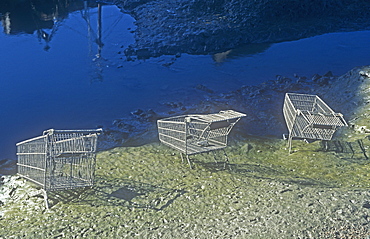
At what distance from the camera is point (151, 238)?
6648mm

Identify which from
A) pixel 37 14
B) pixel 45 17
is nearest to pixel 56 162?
pixel 45 17

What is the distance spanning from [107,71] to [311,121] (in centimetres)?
705

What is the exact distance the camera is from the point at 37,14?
62.8 ft

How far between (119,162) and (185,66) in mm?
6399

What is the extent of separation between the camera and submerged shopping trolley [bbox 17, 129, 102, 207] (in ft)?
25.7

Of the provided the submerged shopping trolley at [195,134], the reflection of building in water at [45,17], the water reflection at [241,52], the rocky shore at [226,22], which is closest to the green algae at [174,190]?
the submerged shopping trolley at [195,134]

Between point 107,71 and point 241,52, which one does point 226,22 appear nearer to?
point 241,52

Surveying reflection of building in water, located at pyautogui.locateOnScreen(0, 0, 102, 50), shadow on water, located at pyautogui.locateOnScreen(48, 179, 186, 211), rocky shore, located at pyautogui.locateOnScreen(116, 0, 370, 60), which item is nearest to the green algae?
shadow on water, located at pyautogui.locateOnScreen(48, 179, 186, 211)

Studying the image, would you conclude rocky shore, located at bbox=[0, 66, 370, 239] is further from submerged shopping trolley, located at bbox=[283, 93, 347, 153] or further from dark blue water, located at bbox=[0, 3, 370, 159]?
dark blue water, located at bbox=[0, 3, 370, 159]

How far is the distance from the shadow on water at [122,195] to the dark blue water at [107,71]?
2.84 m

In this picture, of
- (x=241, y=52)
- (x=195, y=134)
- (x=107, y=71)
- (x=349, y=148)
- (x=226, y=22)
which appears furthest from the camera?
(x=226, y=22)

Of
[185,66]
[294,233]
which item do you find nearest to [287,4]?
[185,66]

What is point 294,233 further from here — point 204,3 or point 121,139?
point 204,3

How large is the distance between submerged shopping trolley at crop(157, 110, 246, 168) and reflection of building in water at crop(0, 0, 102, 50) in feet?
29.5
